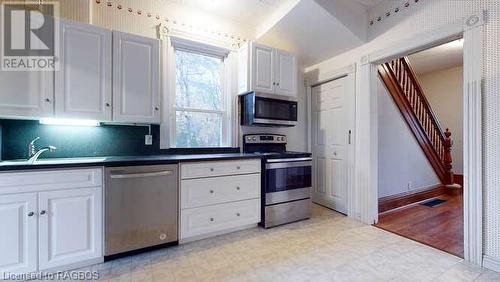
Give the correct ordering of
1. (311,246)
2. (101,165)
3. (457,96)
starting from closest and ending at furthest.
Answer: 1. (101,165)
2. (311,246)
3. (457,96)

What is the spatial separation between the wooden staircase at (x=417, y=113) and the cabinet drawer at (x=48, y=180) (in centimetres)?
387

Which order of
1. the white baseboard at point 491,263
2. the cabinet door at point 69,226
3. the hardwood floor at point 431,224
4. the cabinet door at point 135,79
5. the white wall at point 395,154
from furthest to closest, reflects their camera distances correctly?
the white wall at point 395,154, the hardwood floor at point 431,224, the cabinet door at point 135,79, the white baseboard at point 491,263, the cabinet door at point 69,226

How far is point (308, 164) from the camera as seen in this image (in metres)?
3.09

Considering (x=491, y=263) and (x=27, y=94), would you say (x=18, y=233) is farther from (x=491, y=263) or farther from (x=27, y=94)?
(x=491, y=263)

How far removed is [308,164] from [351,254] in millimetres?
1230

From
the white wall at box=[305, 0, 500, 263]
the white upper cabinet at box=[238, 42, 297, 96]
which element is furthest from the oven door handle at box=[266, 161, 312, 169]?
the white wall at box=[305, 0, 500, 263]

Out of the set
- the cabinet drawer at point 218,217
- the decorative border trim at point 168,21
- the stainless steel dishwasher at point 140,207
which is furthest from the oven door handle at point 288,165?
the decorative border trim at point 168,21

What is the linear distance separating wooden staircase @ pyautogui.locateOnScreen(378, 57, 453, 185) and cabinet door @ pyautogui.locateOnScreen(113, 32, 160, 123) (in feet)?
10.4

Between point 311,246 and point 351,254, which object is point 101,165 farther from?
point 351,254

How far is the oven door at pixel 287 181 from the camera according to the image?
2781mm

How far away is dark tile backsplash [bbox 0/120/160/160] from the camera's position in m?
2.07

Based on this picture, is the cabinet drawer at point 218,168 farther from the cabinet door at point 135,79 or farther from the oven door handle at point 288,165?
the cabinet door at point 135,79

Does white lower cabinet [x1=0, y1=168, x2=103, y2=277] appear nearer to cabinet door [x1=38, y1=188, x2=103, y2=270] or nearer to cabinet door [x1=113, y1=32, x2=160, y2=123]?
cabinet door [x1=38, y1=188, x2=103, y2=270]

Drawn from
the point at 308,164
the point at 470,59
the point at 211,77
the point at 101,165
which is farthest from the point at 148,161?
the point at 470,59
